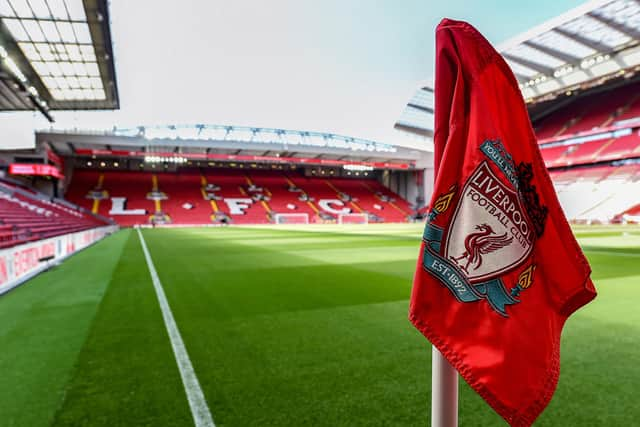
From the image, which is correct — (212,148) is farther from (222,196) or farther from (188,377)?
(188,377)

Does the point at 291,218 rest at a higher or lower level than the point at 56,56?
lower

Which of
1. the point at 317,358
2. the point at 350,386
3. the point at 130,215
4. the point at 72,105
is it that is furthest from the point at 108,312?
the point at 130,215

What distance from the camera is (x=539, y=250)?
134 cm

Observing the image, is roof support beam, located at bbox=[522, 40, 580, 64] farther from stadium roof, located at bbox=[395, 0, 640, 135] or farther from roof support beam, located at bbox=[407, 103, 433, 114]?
roof support beam, located at bbox=[407, 103, 433, 114]

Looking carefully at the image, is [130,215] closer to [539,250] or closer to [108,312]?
[108,312]

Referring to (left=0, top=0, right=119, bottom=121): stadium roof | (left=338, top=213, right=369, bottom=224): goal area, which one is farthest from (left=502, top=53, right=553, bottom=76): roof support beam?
(left=0, top=0, right=119, bottom=121): stadium roof

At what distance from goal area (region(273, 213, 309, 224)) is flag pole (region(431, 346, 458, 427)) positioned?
144ft

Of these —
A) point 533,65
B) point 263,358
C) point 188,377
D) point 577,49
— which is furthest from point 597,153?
point 188,377

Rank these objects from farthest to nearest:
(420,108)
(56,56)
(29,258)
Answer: (420,108) → (56,56) → (29,258)

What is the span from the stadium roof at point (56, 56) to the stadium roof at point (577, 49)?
24.8 meters

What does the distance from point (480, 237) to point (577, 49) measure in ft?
115

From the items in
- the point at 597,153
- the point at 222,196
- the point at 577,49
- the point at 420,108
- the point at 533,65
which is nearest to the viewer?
the point at 577,49

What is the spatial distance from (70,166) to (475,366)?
169 feet

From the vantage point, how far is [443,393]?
1.27 m
